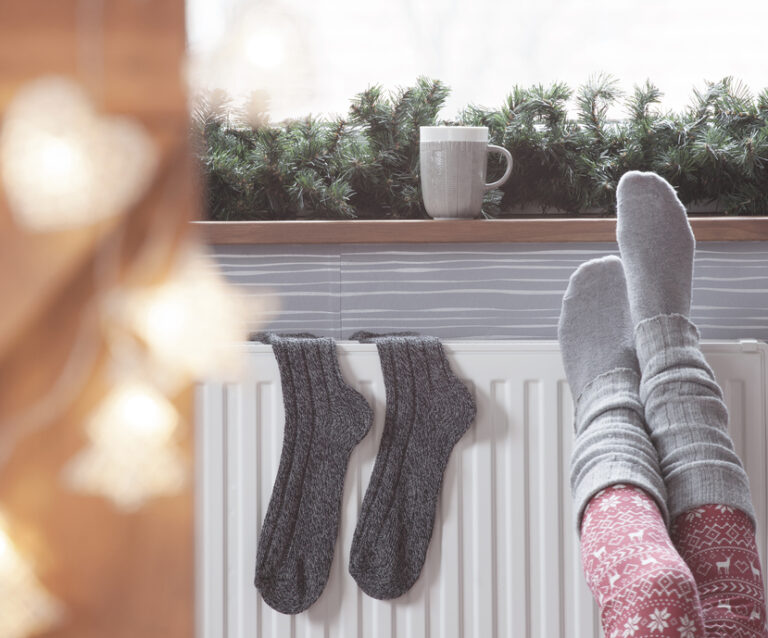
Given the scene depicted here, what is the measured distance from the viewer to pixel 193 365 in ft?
0.77

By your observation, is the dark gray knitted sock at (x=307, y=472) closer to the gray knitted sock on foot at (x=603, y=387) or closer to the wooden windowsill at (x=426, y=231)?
the wooden windowsill at (x=426, y=231)

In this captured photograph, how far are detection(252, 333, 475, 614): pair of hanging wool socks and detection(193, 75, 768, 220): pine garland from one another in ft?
0.63

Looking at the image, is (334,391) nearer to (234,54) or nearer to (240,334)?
(240,334)

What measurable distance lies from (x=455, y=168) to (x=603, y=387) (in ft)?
0.95

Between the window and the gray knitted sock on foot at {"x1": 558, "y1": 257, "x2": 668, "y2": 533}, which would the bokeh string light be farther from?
the window

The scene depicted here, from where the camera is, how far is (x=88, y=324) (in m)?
0.17

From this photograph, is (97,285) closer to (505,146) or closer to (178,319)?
(178,319)

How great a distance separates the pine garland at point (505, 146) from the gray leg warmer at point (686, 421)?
0.60 feet

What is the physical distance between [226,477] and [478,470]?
0.92 ft

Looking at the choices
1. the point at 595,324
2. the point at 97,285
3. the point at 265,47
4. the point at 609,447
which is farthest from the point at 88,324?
the point at 595,324

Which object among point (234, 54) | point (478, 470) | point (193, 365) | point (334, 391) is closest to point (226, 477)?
point (334, 391)

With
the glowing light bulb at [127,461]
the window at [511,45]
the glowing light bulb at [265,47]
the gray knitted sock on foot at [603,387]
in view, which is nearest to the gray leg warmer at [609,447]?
the gray knitted sock on foot at [603,387]

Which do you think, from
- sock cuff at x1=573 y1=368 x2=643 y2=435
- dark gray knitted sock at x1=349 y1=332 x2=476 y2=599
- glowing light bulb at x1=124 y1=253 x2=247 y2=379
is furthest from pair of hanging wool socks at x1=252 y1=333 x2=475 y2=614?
glowing light bulb at x1=124 y1=253 x2=247 y2=379

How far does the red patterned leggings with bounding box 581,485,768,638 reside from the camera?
583mm
